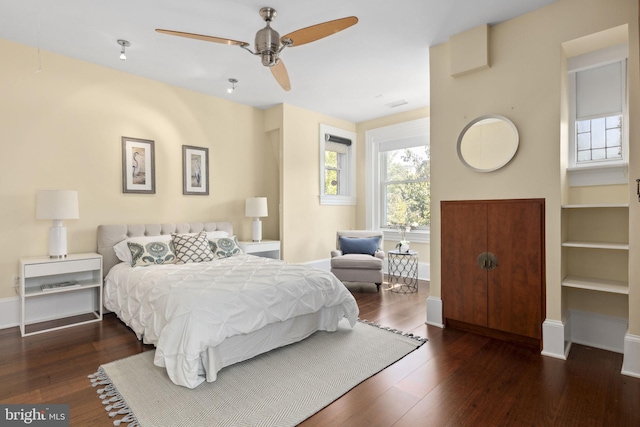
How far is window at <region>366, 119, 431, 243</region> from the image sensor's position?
5.55m

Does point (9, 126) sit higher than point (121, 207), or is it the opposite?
point (9, 126)

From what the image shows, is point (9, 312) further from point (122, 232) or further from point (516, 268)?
point (516, 268)

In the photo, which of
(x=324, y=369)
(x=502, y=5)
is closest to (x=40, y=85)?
(x=324, y=369)

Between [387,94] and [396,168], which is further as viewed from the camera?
[396,168]

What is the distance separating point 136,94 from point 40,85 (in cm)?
92

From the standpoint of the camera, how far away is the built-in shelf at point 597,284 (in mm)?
2512

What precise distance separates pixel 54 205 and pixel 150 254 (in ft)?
3.20

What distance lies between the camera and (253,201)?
4918 millimetres

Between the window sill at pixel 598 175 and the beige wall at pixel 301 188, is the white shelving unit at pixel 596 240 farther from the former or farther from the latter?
the beige wall at pixel 301 188

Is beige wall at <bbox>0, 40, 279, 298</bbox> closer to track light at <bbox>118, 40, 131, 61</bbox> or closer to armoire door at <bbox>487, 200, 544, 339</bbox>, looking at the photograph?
track light at <bbox>118, 40, 131, 61</bbox>

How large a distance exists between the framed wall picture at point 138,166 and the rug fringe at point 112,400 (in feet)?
7.66

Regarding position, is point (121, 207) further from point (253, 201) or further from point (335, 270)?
point (335, 270)

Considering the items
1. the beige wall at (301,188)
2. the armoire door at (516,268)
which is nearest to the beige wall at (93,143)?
the beige wall at (301,188)

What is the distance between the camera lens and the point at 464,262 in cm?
322
